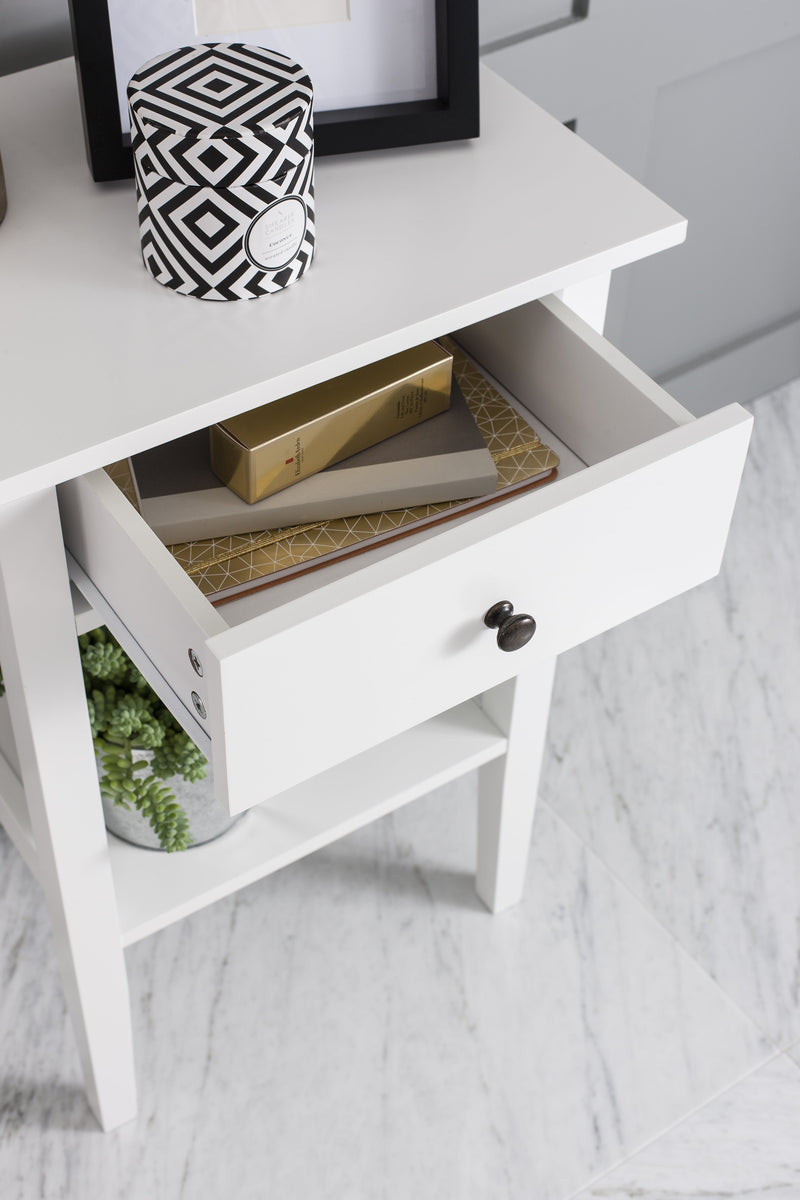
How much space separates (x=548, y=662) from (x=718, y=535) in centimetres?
29

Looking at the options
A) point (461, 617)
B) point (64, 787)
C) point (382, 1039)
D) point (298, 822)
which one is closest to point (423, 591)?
point (461, 617)

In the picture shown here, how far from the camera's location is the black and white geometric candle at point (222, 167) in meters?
0.69

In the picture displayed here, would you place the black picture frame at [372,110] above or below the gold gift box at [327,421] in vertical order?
above

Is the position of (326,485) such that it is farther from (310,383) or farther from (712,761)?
(712,761)

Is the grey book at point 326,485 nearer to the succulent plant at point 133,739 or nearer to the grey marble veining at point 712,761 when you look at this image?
the succulent plant at point 133,739

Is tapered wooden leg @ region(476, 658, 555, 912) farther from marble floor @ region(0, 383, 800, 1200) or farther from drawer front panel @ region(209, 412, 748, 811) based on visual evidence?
drawer front panel @ region(209, 412, 748, 811)

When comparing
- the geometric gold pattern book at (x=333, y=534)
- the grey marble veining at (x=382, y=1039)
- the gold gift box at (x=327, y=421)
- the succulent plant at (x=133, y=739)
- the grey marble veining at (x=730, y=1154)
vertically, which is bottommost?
the grey marble veining at (x=730, y=1154)

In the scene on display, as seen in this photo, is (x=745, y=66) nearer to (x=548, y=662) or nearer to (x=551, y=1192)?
(x=548, y=662)

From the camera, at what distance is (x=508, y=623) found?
28.4 inches

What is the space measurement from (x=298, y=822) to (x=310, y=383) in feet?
1.60

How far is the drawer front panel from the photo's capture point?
65 centimetres

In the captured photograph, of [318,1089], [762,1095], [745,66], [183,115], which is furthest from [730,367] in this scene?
[183,115]

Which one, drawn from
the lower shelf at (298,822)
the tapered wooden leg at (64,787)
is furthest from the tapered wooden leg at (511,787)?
the tapered wooden leg at (64,787)

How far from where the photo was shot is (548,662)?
3.52ft
